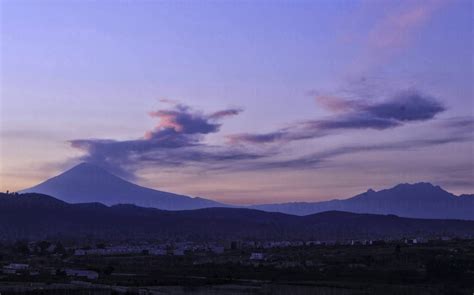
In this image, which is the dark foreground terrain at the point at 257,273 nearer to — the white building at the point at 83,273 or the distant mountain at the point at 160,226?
the white building at the point at 83,273

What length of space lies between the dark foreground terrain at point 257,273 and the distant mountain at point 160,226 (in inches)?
2156

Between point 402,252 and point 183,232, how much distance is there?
87702 mm

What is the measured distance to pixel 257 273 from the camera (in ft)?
206

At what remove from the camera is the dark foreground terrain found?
5006cm

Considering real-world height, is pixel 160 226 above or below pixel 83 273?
above

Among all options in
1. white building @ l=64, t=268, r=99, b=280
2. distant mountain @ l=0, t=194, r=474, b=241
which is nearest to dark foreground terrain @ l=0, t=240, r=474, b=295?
white building @ l=64, t=268, r=99, b=280

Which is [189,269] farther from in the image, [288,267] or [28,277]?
[28,277]

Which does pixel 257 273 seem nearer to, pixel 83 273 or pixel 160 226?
pixel 83 273

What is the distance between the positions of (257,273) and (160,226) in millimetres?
111448

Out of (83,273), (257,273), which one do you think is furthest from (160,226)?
(257,273)

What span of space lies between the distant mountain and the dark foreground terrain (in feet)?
180

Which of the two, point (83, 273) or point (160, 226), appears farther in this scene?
point (160, 226)

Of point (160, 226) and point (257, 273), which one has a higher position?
point (160, 226)

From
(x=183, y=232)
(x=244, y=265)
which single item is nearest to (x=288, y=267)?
(x=244, y=265)
